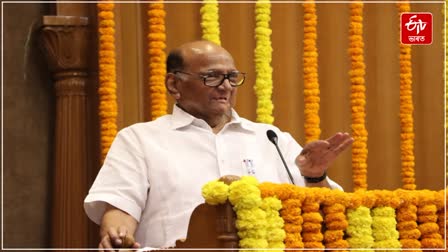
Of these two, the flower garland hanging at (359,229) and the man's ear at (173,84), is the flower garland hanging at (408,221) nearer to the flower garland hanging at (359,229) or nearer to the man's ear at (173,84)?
the flower garland hanging at (359,229)

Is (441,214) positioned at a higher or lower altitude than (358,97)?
lower

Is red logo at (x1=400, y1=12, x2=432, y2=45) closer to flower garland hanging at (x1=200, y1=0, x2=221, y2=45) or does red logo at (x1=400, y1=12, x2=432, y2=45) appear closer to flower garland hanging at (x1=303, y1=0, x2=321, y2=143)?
flower garland hanging at (x1=303, y1=0, x2=321, y2=143)

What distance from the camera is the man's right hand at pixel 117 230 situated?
275cm

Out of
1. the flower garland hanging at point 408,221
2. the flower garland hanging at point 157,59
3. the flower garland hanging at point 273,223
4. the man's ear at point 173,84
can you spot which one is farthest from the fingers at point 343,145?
the flower garland hanging at point 157,59

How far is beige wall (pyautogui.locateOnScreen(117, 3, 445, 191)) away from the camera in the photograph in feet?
13.7

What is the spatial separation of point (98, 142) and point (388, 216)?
169cm

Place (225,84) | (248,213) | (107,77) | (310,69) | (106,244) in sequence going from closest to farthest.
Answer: (248,213), (106,244), (225,84), (107,77), (310,69)

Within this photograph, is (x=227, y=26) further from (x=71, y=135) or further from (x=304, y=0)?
(x=71, y=135)

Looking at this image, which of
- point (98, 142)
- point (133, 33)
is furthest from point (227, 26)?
point (98, 142)

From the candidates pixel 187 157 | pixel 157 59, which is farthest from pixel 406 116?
pixel 187 157

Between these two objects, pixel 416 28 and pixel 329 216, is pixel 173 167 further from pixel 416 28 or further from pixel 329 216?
pixel 416 28

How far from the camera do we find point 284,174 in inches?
134

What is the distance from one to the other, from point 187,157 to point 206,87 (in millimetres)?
244

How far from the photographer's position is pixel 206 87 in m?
3.36
